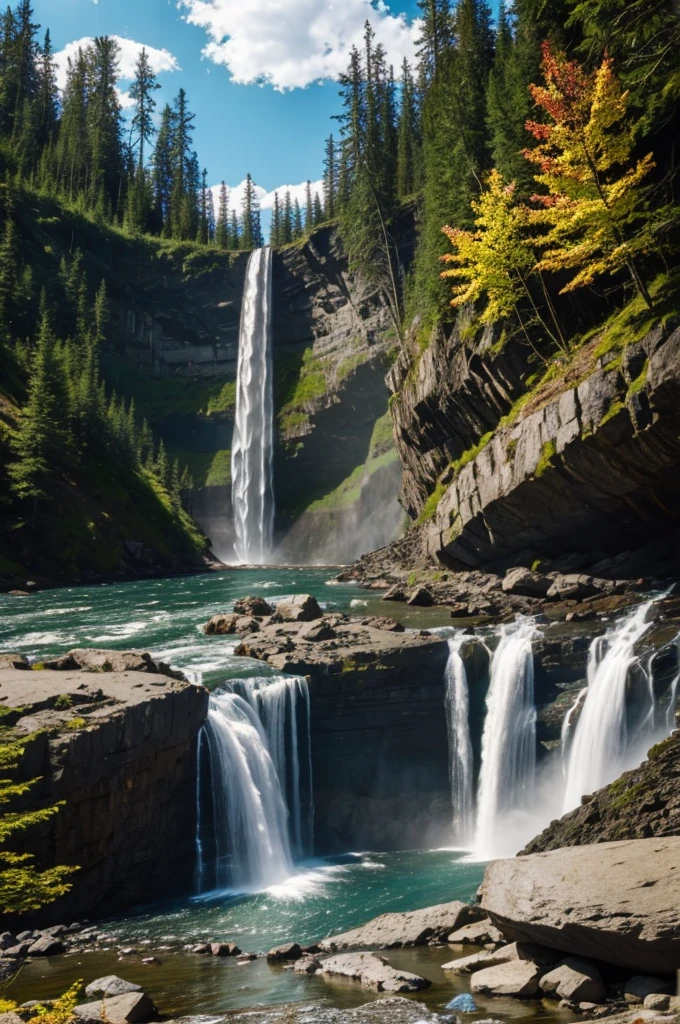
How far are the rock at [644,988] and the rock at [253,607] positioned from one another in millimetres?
24884

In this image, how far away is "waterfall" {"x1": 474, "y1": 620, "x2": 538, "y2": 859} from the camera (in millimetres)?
22281

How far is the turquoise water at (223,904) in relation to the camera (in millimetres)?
11109

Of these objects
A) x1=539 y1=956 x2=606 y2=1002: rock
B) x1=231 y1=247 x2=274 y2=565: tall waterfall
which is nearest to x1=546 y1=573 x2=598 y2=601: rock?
x1=539 y1=956 x2=606 y2=1002: rock

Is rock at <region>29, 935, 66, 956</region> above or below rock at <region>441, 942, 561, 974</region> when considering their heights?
below

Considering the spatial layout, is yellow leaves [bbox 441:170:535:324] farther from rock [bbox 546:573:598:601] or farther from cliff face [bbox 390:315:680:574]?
rock [bbox 546:573:598:601]

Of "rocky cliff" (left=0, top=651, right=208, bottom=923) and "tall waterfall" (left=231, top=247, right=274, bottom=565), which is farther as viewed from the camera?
"tall waterfall" (left=231, top=247, right=274, bottom=565)

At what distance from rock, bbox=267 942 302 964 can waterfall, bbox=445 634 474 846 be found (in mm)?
10425

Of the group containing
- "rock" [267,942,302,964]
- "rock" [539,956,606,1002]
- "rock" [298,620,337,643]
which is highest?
"rock" [298,620,337,643]

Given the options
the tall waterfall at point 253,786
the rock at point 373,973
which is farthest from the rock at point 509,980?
the tall waterfall at point 253,786

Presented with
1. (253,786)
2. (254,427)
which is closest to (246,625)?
(253,786)

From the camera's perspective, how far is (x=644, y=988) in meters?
8.15

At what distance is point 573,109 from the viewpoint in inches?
949

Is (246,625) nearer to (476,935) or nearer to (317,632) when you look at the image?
(317,632)

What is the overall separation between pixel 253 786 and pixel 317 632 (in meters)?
6.57
